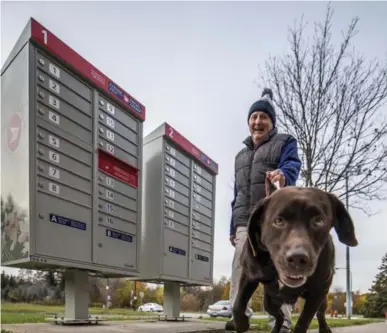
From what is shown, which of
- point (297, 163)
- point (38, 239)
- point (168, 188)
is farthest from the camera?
point (168, 188)

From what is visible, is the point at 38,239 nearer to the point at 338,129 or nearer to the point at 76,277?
the point at 76,277

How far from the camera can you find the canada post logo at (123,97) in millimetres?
9551

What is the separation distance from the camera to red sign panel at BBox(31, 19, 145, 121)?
7.45 metres

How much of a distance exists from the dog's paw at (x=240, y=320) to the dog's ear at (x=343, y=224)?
2.20 feet

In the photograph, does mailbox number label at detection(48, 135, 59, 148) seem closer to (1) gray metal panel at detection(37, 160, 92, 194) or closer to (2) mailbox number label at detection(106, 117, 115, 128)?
(1) gray metal panel at detection(37, 160, 92, 194)

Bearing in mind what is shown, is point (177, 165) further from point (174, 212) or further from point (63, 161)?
point (63, 161)

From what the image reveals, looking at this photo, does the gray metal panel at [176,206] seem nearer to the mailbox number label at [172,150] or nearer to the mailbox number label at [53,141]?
the mailbox number label at [172,150]

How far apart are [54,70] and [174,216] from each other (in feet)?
19.4

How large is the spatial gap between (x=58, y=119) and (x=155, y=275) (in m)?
5.21

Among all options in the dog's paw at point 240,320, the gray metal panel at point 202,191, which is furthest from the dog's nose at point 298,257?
the gray metal panel at point 202,191

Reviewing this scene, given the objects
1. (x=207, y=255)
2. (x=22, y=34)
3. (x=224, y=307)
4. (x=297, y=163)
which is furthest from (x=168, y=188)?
(x=224, y=307)

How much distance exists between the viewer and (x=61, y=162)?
308 inches

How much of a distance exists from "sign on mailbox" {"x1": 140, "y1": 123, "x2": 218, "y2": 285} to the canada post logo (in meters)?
1.74

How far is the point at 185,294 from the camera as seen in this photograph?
170 ft
